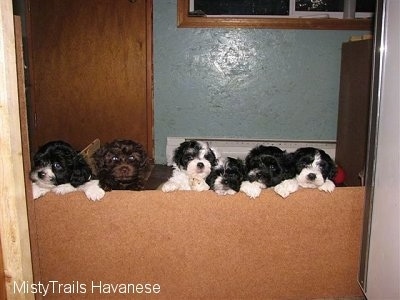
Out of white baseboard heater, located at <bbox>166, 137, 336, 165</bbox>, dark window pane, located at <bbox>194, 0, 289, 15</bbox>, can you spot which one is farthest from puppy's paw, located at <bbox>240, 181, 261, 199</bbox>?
dark window pane, located at <bbox>194, 0, 289, 15</bbox>

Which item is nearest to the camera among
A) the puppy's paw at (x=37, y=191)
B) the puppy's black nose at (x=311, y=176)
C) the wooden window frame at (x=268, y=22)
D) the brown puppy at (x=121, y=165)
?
the puppy's paw at (x=37, y=191)

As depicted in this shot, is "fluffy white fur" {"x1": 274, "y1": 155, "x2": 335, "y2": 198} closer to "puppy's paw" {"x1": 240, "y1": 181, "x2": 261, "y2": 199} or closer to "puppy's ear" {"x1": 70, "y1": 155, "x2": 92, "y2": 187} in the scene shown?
"puppy's paw" {"x1": 240, "y1": 181, "x2": 261, "y2": 199}

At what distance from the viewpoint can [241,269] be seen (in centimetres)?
239

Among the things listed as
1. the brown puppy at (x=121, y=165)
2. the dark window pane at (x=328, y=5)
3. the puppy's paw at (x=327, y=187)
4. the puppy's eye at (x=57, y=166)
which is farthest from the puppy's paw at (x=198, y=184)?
the dark window pane at (x=328, y=5)

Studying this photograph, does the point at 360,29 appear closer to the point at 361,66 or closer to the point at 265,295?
the point at 361,66

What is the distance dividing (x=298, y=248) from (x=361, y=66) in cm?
276

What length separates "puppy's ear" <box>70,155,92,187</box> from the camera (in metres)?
2.47

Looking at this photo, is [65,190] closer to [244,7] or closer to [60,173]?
[60,173]

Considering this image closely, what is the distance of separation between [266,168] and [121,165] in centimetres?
99

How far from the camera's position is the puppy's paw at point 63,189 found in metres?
2.27

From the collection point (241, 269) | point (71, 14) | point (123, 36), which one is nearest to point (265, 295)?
point (241, 269)

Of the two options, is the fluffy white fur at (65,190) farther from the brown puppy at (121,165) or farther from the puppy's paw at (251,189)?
the puppy's paw at (251,189)

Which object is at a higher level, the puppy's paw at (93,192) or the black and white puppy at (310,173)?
the black and white puppy at (310,173)

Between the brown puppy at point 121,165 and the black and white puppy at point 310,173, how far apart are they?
1016mm
